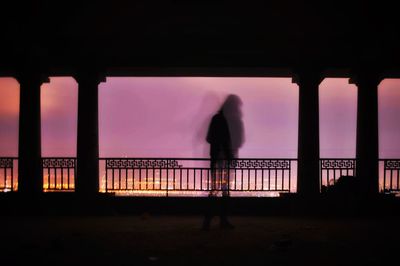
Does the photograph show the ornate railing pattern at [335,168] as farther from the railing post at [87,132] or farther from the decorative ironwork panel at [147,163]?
the railing post at [87,132]

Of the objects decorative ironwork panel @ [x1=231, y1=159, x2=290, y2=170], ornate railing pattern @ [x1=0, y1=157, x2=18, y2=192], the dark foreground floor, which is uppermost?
decorative ironwork panel @ [x1=231, y1=159, x2=290, y2=170]

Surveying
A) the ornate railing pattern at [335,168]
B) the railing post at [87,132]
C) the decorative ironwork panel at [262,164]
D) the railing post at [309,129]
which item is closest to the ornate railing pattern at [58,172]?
the railing post at [87,132]

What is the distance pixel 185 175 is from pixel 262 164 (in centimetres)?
212

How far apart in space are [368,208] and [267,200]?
251cm

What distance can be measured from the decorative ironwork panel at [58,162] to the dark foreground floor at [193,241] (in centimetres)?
222

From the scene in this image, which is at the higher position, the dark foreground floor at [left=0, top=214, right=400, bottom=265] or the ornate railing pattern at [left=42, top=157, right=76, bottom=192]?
the ornate railing pattern at [left=42, top=157, right=76, bottom=192]

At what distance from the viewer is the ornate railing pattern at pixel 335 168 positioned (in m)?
11.8

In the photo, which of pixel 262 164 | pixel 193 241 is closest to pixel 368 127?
pixel 262 164

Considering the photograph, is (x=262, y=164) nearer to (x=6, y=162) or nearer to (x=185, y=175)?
(x=185, y=175)

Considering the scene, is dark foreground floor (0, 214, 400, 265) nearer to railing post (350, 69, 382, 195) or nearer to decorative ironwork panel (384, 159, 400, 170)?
railing post (350, 69, 382, 195)

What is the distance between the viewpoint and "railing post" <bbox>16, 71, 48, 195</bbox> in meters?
11.3

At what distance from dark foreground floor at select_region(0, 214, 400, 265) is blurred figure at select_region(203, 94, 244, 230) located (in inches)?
29.7

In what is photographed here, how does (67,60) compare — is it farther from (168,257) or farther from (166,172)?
(168,257)

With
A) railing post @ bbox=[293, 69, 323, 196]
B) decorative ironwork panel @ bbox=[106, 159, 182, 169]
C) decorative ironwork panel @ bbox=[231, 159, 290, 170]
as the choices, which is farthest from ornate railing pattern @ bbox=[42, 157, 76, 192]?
railing post @ bbox=[293, 69, 323, 196]
